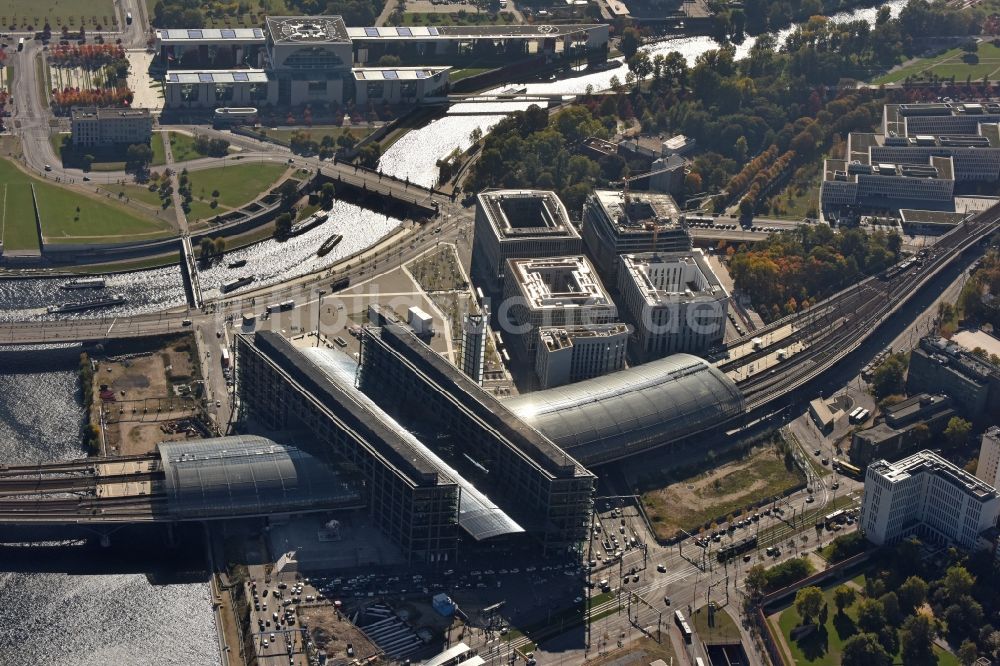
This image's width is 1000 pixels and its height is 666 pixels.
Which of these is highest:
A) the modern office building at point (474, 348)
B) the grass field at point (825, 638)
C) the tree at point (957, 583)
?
the modern office building at point (474, 348)

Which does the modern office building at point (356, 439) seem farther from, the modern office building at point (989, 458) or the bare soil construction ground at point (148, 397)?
the modern office building at point (989, 458)

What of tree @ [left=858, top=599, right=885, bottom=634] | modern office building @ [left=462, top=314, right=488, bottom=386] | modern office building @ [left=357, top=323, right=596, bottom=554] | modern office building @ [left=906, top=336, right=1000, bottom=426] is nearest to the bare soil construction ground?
modern office building @ [left=357, top=323, right=596, bottom=554]

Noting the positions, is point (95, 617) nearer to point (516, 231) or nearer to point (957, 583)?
point (957, 583)

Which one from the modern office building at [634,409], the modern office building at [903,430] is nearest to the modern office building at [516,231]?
the modern office building at [634,409]

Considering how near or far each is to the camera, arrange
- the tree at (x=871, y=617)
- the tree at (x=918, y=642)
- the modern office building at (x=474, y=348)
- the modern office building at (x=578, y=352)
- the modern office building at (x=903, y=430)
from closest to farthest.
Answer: the tree at (x=918, y=642)
the tree at (x=871, y=617)
the modern office building at (x=903, y=430)
the modern office building at (x=578, y=352)
the modern office building at (x=474, y=348)

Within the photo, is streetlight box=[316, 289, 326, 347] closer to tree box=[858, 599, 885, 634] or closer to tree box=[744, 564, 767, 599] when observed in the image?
tree box=[744, 564, 767, 599]

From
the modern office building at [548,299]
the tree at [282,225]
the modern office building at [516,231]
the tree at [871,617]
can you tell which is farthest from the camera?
the tree at [282,225]

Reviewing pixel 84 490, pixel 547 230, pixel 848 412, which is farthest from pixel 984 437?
pixel 84 490
